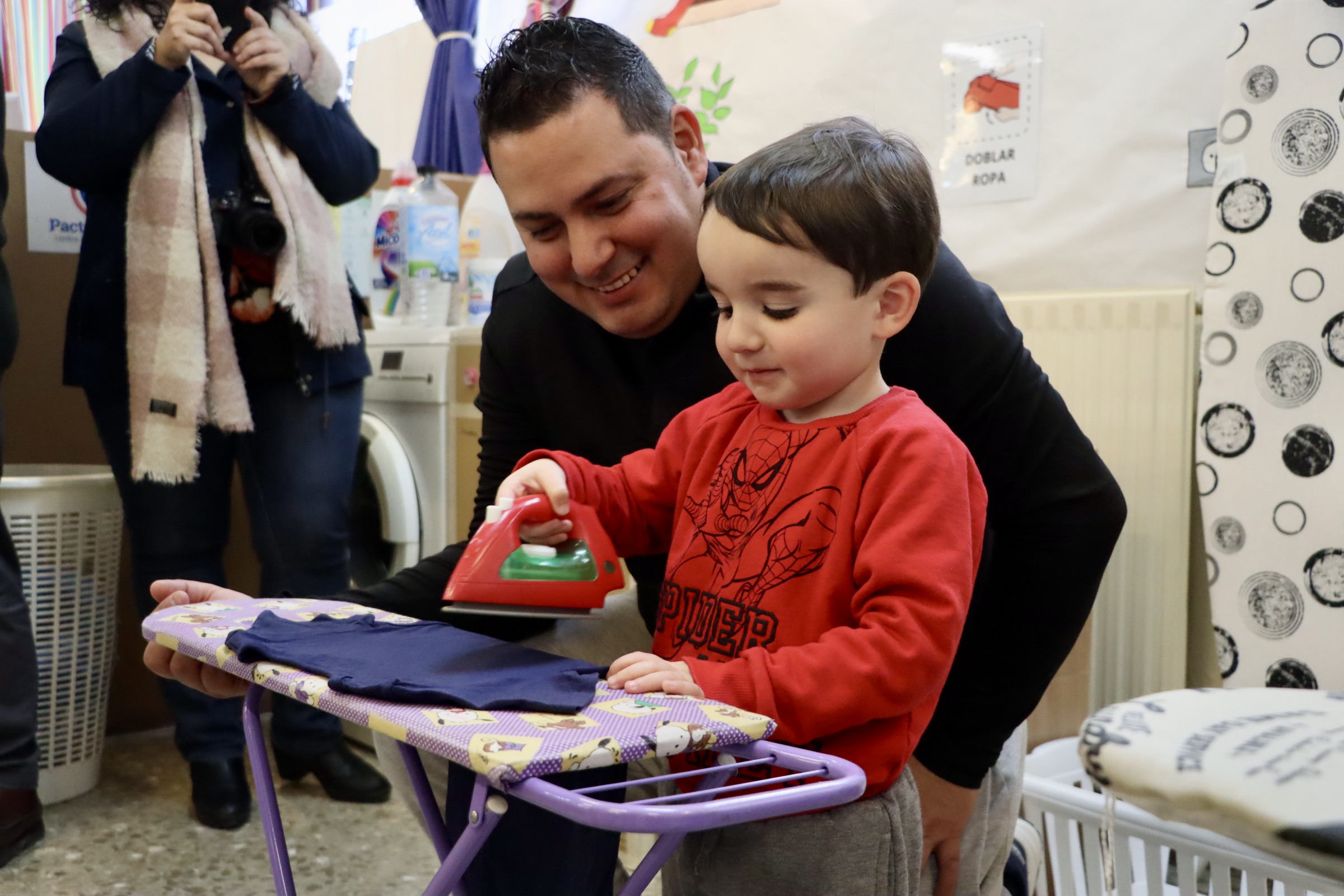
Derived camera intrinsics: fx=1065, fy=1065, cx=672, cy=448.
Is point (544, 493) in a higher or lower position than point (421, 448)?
higher

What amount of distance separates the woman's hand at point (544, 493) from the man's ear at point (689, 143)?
0.40 m

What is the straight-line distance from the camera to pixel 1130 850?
1.21m

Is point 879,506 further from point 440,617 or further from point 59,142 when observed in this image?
point 59,142

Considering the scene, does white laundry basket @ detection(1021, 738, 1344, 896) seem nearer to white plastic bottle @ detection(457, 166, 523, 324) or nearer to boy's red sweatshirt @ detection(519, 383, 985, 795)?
boy's red sweatshirt @ detection(519, 383, 985, 795)

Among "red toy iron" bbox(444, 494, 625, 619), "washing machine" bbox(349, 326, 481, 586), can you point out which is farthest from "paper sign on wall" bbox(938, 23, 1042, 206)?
"red toy iron" bbox(444, 494, 625, 619)

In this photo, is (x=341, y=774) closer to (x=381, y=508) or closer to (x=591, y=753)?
(x=381, y=508)

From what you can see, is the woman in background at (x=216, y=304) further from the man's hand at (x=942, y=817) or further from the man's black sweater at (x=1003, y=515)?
the man's hand at (x=942, y=817)

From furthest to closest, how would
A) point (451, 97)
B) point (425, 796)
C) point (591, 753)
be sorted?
point (451, 97) → point (425, 796) → point (591, 753)

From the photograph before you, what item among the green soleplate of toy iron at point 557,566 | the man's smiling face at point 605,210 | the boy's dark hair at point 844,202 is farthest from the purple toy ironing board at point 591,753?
the man's smiling face at point 605,210

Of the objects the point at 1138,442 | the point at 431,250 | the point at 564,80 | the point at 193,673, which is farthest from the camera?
the point at 431,250

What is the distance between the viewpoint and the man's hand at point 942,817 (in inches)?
37.0

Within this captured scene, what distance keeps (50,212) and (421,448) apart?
0.92 metres

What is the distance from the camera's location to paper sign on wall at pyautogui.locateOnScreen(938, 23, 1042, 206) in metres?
1.99

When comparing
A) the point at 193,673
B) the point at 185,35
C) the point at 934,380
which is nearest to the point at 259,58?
the point at 185,35
